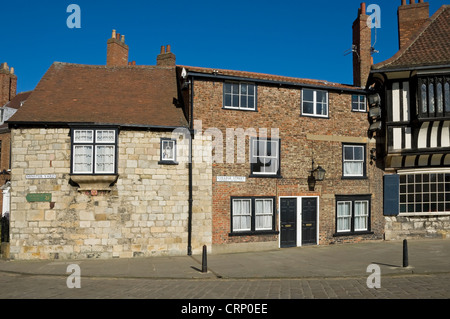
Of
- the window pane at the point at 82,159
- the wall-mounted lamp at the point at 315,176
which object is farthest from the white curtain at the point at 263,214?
the window pane at the point at 82,159

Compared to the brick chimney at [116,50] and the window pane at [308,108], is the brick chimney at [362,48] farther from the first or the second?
the brick chimney at [116,50]

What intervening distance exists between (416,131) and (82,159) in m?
14.5

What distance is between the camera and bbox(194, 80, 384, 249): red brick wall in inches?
616

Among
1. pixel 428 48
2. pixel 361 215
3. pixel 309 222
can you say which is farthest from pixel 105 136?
pixel 428 48

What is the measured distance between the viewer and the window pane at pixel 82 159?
47.4 ft

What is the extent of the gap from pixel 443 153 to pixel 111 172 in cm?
1462

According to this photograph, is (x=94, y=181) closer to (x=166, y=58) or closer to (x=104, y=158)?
(x=104, y=158)

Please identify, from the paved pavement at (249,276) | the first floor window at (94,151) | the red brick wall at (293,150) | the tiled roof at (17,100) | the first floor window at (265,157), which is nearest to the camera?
the paved pavement at (249,276)

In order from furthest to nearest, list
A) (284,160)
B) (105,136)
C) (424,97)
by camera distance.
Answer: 1. (284,160)
2. (424,97)
3. (105,136)

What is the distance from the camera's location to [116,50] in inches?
830

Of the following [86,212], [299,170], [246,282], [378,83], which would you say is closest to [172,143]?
[86,212]

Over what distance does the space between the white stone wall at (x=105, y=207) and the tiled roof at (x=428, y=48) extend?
421 inches

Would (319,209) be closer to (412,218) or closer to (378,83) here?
(412,218)

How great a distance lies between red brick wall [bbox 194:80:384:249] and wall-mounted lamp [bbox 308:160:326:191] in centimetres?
23
